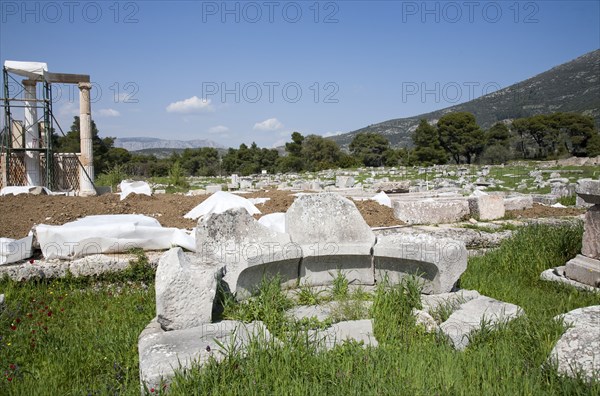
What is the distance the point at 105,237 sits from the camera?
6.05m

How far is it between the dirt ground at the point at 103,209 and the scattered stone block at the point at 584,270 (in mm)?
3291

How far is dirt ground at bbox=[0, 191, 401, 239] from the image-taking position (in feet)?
24.8

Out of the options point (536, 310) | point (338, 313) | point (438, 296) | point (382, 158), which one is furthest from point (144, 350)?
point (382, 158)

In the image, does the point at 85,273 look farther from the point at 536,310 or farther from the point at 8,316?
the point at 536,310

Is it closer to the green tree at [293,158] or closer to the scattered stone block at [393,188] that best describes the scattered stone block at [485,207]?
the scattered stone block at [393,188]

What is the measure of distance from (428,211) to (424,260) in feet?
13.3

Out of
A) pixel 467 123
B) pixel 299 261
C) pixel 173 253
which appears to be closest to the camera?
pixel 173 253

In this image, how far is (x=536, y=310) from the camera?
14.5 feet

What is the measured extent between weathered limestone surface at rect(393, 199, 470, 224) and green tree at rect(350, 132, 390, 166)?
5211 cm

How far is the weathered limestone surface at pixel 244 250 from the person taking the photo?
15.1 ft

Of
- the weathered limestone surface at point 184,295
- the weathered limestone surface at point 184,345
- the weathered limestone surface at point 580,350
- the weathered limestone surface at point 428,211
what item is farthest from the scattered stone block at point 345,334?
the weathered limestone surface at point 428,211

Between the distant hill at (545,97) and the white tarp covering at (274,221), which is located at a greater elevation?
the distant hill at (545,97)

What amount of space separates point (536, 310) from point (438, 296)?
3.12 feet

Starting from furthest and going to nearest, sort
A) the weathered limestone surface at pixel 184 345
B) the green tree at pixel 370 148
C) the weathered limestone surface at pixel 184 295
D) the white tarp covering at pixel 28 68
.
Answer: the green tree at pixel 370 148 < the white tarp covering at pixel 28 68 < the weathered limestone surface at pixel 184 295 < the weathered limestone surface at pixel 184 345
